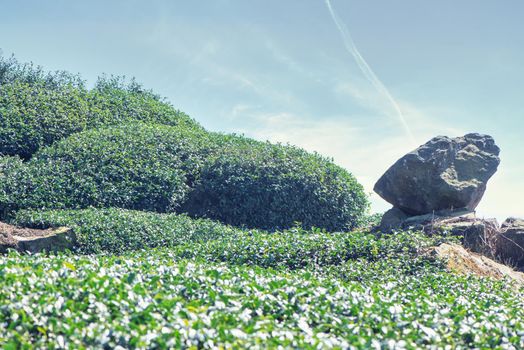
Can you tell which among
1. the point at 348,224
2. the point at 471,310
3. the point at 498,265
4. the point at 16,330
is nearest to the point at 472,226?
the point at 498,265

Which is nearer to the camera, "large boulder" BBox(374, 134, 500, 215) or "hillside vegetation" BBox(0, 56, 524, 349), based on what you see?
"hillside vegetation" BBox(0, 56, 524, 349)

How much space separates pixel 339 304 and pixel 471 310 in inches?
70.8

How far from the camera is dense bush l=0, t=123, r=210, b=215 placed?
14891 mm

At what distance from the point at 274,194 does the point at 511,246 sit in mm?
5734

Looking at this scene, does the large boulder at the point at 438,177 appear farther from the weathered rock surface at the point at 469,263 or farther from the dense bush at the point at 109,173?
the dense bush at the point at 109,173

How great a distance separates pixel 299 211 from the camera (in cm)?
1645

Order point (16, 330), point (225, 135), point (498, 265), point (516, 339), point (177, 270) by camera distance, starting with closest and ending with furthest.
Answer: point (16, 330) → point (516, 339) → point (177, 270) → point (498, 265) → point (225, 135)

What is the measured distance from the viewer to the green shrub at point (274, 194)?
16.4 m

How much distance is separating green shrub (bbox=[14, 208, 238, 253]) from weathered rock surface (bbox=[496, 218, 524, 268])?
5880 millimetres

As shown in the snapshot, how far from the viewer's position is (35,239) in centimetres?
1223

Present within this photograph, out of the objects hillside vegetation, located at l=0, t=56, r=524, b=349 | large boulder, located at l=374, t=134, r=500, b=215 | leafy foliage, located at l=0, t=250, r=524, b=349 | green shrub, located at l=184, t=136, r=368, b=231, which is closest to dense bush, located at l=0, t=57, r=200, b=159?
hillside vegetation, located at l=0, t=56, r=524, b=349

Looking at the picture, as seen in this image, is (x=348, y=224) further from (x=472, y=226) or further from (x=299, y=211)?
(x=472, y=226)

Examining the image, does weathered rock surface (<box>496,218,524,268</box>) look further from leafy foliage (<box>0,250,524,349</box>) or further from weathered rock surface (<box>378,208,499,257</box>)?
leafy foliage (<box>0,250,524,349</box>)

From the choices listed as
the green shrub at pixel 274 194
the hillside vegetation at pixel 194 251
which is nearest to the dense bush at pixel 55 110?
the hillside vegetation at pixel 194 251
